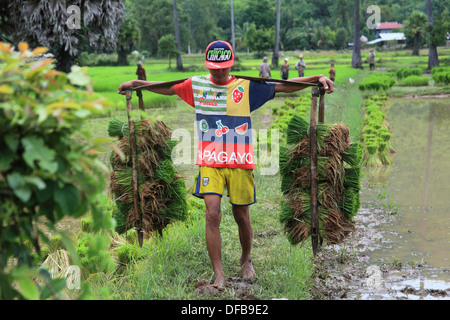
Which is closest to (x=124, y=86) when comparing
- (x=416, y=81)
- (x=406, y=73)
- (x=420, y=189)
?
(x=420, y=189)

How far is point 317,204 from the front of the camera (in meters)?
4.09

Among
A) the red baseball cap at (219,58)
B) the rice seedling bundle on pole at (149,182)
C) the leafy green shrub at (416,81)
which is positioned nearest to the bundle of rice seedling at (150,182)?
the rice seedling bundle on pole at (149,182)

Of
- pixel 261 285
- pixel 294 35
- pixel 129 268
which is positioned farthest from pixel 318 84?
pixel 294 35

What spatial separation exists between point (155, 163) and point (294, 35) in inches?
2478

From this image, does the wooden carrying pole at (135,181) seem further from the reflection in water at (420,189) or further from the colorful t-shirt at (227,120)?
the reflection in water at (420,189)

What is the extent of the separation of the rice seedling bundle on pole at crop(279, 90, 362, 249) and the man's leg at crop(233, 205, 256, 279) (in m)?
0.56

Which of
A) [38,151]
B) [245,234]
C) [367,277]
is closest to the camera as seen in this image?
[38,151]

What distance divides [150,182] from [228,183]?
42.6 inches

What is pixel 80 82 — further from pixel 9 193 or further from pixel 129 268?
pixel 129 268

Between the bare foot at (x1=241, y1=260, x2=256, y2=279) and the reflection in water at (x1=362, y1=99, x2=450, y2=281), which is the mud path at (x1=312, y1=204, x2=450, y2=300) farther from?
the bare foot at (x1=241, y1=260, x2=256, y2=279)

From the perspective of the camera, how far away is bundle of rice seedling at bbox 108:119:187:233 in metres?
4.38

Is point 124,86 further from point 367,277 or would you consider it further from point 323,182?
point 367,277

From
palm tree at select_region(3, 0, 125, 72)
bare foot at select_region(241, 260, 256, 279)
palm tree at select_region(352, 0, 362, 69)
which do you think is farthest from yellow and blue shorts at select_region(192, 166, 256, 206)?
palm tree at select_region(352, 0, 362, 69)

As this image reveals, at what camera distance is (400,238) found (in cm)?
512
